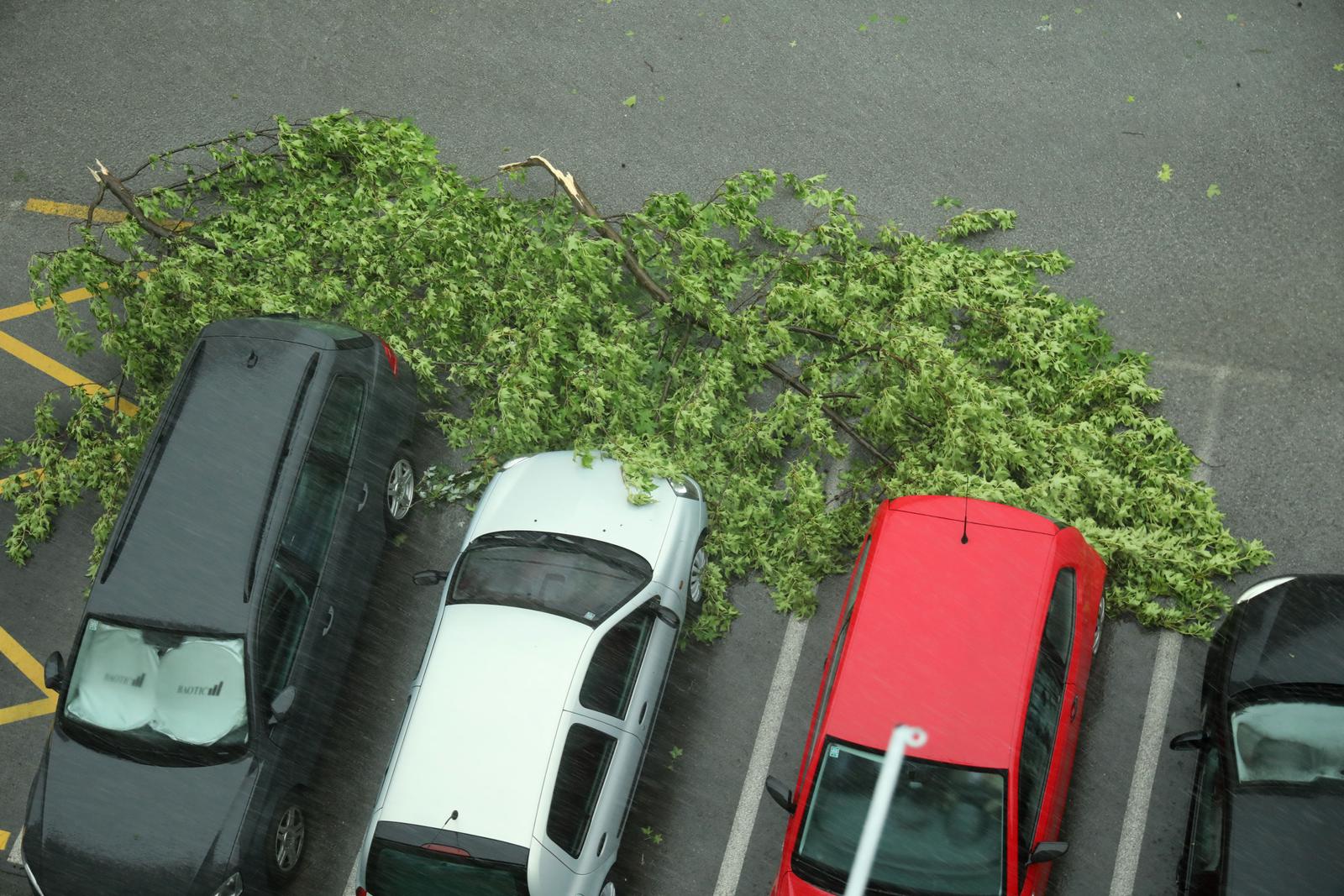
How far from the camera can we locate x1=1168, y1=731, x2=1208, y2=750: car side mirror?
617 cm

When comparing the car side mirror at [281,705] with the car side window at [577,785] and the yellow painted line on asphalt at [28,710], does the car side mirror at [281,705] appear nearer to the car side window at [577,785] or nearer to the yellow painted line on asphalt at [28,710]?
the car side window at [577,785]

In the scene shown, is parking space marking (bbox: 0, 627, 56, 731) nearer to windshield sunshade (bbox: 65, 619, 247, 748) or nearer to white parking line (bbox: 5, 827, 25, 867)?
white parking line (bbox: 5, 827, 25, 867)

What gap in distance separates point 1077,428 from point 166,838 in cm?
687

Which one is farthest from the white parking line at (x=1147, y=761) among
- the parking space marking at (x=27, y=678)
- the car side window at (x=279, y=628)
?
the parking space marking at (x=27, y=678)

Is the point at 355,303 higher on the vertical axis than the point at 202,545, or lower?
higher

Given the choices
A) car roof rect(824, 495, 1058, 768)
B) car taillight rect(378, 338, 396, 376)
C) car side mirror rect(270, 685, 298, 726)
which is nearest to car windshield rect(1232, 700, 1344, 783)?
car roof rect(824, 495, 1058, 768)

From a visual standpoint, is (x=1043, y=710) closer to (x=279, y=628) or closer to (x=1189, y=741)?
(x=1189, y=741)

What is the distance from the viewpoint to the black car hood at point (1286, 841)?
5.34m

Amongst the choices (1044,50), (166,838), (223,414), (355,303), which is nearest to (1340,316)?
(1044,50)

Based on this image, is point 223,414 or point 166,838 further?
point 223,414

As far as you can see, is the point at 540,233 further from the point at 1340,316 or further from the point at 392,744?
the point at 1340,316

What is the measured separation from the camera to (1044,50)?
8867mm

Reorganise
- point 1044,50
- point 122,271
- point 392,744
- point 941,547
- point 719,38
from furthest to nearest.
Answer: point 719,38 → point 1044,50 → point 122,271 → point 392,744 → point 941,547

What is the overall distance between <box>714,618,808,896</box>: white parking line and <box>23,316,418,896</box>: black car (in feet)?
10.3
